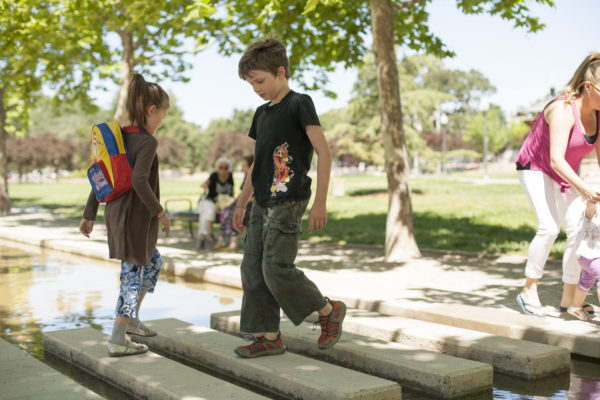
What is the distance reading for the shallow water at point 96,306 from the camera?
13.6ft

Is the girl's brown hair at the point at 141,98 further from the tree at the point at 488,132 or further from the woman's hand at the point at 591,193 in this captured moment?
the tree at the point at 488,132

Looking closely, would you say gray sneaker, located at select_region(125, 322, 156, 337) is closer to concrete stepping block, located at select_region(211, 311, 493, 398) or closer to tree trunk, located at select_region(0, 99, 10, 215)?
concrete stepping block, located at select_region(211, 311, 493, 398)

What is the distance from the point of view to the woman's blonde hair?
5176 mm

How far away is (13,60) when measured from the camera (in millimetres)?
19312

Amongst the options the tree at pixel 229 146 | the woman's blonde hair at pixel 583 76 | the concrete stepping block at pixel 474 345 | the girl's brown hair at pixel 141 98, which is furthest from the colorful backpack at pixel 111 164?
the tree at pixel 229 146

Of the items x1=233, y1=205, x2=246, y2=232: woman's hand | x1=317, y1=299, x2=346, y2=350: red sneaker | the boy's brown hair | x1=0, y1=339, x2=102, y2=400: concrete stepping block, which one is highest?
the boy's brown hair

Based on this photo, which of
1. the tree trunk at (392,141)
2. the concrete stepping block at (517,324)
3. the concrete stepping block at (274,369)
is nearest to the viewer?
the concrete stepping block at (274,369)

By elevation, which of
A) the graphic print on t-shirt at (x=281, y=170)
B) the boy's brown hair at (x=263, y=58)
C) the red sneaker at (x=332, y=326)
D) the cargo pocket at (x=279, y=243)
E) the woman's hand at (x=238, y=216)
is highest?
the boy's brown hair at (x=263, y=58)

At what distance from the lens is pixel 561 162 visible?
510 centimetres

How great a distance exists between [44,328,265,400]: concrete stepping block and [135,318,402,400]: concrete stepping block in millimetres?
289

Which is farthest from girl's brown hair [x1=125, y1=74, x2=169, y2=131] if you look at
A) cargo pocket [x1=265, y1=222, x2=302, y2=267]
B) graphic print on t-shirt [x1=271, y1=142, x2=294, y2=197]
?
cargo pocket [x1=265, y1=222, x2=302, y2=267]

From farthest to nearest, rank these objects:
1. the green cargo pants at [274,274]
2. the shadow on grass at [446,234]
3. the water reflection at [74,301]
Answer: the shadow on grass at [446,234], the water reflection at [74,301], the green cargo pants at [274,274]

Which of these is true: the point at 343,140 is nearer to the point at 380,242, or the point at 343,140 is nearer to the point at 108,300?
the point at 380,242

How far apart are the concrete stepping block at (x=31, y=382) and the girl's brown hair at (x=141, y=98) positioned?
65.7 inches
